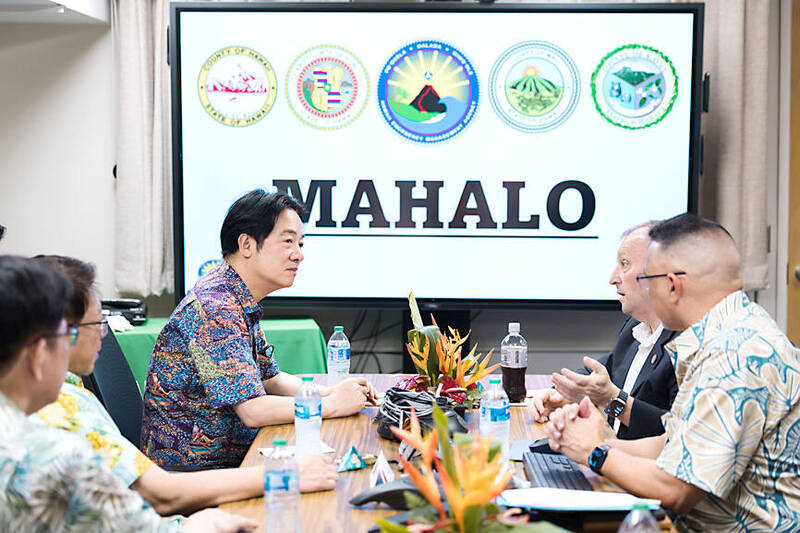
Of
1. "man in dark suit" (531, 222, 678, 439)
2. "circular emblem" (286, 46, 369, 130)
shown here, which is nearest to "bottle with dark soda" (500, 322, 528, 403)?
"man in dark suit" (531, 222, 678, 439)

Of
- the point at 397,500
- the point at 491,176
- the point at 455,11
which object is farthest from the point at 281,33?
the point at 397,500

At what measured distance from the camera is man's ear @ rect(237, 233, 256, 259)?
247 centimetres

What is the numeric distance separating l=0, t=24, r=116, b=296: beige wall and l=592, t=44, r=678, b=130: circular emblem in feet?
8.48

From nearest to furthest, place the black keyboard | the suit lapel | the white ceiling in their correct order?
the black keyboard, the suit lapel, the white ceiling

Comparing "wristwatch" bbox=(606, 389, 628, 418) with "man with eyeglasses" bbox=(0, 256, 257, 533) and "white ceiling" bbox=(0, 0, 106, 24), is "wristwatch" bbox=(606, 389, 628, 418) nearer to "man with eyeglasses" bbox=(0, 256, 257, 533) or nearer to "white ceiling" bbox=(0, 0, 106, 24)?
"man with eyeglasses" bbox=(0, 256, 257, 533)

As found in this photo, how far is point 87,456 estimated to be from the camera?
1.18 metres

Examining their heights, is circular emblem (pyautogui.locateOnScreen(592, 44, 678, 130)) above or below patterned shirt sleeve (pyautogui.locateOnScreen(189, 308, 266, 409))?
above

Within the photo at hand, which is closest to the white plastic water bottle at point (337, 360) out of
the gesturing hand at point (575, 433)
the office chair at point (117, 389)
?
the office chair at point (117, 389)

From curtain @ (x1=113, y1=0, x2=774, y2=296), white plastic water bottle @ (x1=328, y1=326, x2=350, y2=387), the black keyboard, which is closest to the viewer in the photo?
the black keyboard

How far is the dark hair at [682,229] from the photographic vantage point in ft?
5.74

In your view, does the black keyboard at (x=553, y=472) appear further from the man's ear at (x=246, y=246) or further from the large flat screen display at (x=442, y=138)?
the large flat screen display at (x=442, y=138)

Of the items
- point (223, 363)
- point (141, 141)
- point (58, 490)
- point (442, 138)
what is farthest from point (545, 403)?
point (141, 141)

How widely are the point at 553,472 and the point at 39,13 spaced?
11.4ft

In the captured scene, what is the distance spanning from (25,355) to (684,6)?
368 cm
